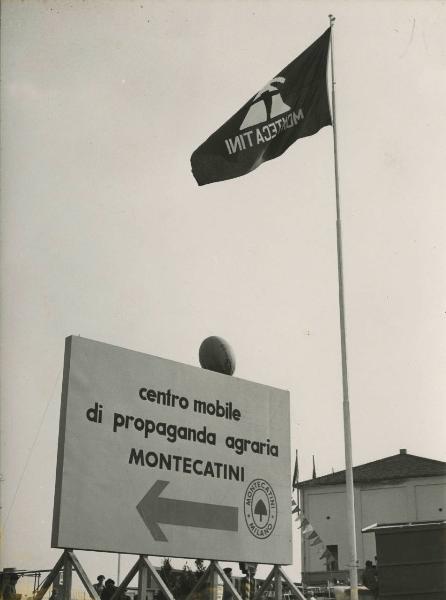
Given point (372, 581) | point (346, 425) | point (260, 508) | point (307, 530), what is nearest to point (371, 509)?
point (307, 530)

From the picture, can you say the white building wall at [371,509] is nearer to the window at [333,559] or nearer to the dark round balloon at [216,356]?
the window at [333,559]

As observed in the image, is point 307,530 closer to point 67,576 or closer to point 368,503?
point 368,503

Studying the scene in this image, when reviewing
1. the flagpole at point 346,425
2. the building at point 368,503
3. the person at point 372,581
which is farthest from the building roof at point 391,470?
the flagpole at point 346,425

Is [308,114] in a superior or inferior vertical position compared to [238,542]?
superior

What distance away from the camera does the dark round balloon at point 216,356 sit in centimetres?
1149

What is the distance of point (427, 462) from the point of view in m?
50.6

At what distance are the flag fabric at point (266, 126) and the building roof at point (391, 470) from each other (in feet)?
128

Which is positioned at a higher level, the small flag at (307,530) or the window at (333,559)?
the small flag at (307,530)

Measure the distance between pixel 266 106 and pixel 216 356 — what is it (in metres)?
4.81

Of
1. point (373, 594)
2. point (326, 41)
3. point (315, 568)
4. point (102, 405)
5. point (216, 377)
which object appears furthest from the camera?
point (315, 568)

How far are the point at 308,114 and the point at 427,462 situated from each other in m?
41.1

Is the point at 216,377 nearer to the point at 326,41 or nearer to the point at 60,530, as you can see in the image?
the point at 60,530

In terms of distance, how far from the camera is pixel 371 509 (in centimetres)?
4919

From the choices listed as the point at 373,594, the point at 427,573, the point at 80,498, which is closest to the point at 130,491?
the point at 80,498
